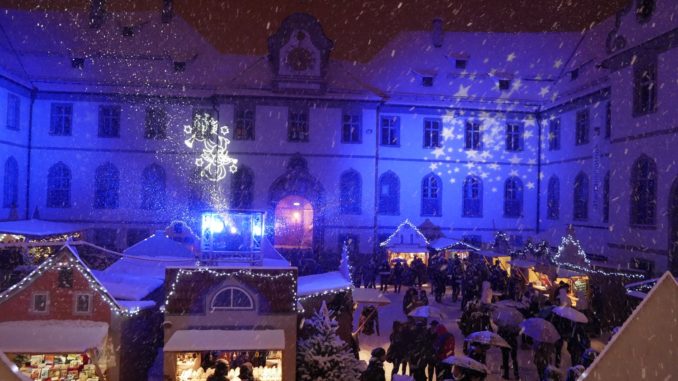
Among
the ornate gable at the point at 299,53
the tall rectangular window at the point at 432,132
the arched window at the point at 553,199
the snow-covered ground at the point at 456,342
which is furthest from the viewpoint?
the tall rectangular window at the point at 432,132

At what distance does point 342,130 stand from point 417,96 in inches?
200

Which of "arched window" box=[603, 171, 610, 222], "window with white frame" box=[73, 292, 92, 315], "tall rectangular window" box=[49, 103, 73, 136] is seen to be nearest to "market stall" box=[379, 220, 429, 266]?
"arched window" box=[603, 171, 610, 222]

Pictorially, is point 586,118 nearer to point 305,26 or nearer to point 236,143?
point 305,26

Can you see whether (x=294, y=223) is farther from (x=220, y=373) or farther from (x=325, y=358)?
(x=220, y=373)

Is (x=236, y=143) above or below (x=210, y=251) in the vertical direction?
above

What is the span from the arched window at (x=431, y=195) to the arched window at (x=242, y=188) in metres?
10.0

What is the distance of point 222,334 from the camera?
37.4 ft

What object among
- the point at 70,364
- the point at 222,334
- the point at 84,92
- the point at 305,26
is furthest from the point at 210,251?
the point at 84,92

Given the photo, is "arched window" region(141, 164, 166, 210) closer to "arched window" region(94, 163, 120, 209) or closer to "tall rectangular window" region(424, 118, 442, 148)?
"arched window" region(94, 163, 120, 209)

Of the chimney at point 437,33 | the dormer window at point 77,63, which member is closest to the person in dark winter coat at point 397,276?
the chimney at point 437,33

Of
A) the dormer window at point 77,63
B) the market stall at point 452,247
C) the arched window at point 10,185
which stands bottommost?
the market stall at point 452,247

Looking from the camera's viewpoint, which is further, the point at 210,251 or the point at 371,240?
the point at 371,240

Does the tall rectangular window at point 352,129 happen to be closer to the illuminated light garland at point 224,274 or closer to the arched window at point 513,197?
the arched window at point 513,197

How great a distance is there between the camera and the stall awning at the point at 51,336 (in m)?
10.8
